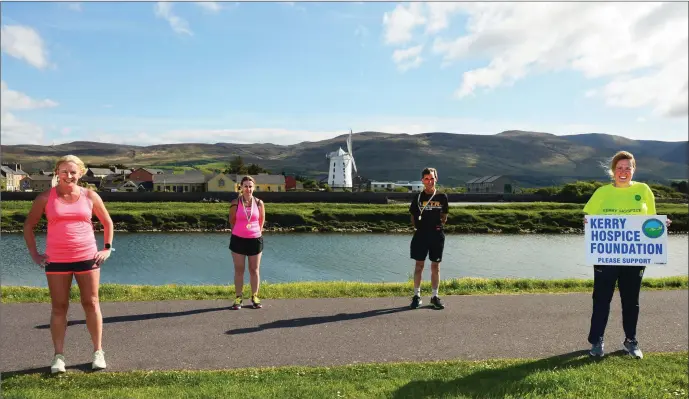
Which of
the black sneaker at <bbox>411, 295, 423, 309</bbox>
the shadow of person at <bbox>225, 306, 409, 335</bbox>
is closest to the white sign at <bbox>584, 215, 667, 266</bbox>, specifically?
the black sneaker at <bbox>411, 295, 423, 309</bbox>

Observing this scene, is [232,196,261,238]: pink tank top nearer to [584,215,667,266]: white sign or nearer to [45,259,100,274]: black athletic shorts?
[45,259,100,274]: black athletic shorts

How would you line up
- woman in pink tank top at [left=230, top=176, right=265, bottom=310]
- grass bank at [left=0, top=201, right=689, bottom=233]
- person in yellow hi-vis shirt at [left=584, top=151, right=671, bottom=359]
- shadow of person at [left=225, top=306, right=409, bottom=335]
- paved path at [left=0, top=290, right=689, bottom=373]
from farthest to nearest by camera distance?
grass bank at [left=0, top=201, right=689, bottom=233]
woman in pink tank top at [left=230, top=176, right=265, bottom=310]
shadow of person at [left=225, top=306, right=409, bottom=335]
person in yellow hi-vis shirt at [left=584, top=151, right=671, bottom=359]
paved path at [left=0, top=290, right=689, bottom=373]

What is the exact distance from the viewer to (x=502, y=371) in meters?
5.70

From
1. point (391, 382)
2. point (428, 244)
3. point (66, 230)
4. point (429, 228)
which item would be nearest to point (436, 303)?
point (428, 244)

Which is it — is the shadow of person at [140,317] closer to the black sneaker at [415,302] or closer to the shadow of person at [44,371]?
the shadow of person at [44,371]

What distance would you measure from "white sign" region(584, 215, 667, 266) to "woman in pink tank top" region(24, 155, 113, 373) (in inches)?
227

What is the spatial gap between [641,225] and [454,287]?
4.37 meters

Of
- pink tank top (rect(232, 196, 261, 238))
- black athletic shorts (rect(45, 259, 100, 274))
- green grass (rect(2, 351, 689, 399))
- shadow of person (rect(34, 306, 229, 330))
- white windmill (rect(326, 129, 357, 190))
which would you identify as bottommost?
shadow of person (rect(34, 306, 229, 330))

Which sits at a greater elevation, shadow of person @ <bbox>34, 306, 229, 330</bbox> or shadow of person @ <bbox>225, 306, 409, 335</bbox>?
shadow of person @ <bbox>225, 306, 409, 335</bbox>

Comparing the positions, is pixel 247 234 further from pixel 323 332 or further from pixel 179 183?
pixel 179 183

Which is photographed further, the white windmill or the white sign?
the white windmill

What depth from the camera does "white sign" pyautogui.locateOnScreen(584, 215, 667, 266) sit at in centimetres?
642

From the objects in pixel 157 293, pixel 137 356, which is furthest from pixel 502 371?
pixel 157 293

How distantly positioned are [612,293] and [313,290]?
5.12 metres
